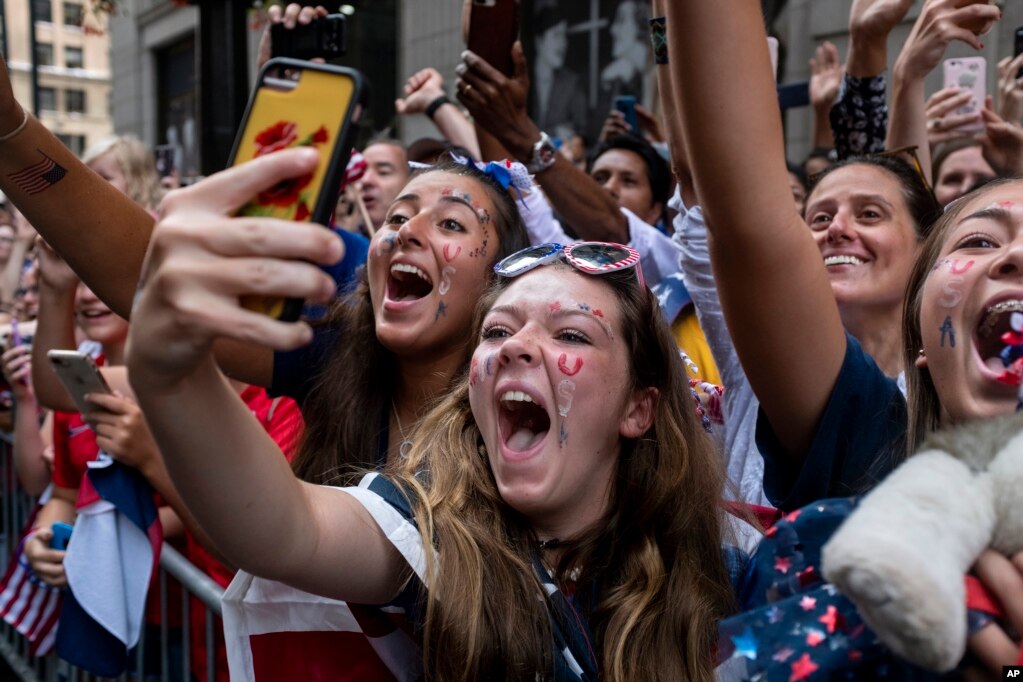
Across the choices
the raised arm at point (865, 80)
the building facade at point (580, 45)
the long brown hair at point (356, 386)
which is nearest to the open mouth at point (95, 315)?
the long brown hair at point (356, 386)

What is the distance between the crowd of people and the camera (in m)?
1.19

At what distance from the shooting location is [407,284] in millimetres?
2676

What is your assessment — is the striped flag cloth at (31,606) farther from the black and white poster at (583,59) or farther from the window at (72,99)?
the window at (72,99)

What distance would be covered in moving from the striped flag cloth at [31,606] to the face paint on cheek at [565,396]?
7.74ft

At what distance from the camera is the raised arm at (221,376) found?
1037 millimetres

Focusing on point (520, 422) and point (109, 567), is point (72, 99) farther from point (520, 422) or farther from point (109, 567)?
point (520, 422)

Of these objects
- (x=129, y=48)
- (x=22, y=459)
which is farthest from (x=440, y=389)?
(x=129, y=48)

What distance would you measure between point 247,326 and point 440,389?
1470 millimetres

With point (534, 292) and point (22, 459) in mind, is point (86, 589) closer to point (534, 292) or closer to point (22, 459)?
point (22, 459)

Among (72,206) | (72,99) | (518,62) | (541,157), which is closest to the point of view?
(72,206)

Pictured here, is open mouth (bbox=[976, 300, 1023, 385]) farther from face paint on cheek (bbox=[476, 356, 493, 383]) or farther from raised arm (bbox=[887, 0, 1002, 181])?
raised arm (bbox=[887, 0, 1002, 181])

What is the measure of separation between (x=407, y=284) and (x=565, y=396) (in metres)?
0.93

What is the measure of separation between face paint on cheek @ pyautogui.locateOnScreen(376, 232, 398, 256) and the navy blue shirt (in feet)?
4.13

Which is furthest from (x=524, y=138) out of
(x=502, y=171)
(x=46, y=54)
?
(x=46, y=54)
